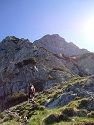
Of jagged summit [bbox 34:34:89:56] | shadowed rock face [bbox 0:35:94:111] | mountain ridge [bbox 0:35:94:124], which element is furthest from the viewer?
jagged summit [bbox 34:34:89:56]

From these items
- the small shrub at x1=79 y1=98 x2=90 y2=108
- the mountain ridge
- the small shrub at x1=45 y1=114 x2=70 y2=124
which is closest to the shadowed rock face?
the mountain ridge

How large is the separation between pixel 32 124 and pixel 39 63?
54760mm

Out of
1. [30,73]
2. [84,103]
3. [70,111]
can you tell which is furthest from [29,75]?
[70,111]

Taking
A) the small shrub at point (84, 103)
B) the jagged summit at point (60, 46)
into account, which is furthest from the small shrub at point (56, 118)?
the jagged summit at point (60, 46)

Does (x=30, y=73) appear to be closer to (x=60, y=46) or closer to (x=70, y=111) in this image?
(x=70, y=111)

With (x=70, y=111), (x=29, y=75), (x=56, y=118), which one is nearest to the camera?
(x=56, y=118)

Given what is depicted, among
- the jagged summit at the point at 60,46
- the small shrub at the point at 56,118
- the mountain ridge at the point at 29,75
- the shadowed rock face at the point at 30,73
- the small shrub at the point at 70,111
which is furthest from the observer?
the jagged summit at the point at 60,46

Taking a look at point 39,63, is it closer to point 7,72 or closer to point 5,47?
point 7,72

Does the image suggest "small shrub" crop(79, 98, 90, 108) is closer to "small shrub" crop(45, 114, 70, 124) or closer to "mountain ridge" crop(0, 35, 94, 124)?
"small shrub" crop(45, 114, 70, 124)

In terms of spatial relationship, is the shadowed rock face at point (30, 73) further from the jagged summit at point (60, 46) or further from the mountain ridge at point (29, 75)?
the jagged summit at point (60, 46)

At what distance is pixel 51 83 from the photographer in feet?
204

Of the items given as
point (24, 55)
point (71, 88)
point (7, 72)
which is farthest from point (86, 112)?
point (24, 55)

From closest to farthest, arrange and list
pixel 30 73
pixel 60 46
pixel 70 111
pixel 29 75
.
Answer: pixel 70 111 → pixel 29 75 → pixel 30 73 → pixel 60 46

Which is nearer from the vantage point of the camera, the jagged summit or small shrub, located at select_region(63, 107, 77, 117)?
small shrub, located at select_region(63, 107, 77, 117)
